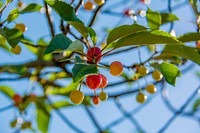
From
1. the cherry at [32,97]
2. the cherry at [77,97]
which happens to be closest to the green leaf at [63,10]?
the cherry at [77,97]

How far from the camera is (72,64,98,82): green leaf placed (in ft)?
3.55

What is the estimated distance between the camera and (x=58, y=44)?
109 cm

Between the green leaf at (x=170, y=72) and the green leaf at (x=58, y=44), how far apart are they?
0.46m

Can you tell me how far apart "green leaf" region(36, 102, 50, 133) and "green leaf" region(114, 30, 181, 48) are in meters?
1.53

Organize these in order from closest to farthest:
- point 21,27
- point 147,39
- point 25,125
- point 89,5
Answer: point 147,39 < point 21,27 < point 89,5 < point 25,125

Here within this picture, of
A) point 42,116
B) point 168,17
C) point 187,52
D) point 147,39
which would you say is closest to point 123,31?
point 147,39

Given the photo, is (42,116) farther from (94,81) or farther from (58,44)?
(58,44)

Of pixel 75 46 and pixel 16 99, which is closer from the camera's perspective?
pixel 75 46

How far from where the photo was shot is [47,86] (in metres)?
2.72

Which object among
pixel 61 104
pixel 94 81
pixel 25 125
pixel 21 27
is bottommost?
pixel 25 125

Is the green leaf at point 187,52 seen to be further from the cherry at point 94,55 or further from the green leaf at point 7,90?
the green leaf at point 7,90

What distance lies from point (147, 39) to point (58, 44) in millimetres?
312

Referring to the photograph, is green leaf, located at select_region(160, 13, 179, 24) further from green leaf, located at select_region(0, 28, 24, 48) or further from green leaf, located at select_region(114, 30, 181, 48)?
green leaf, located at select_region(0, 28, 24, 48)

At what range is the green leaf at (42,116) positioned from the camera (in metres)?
2.72
